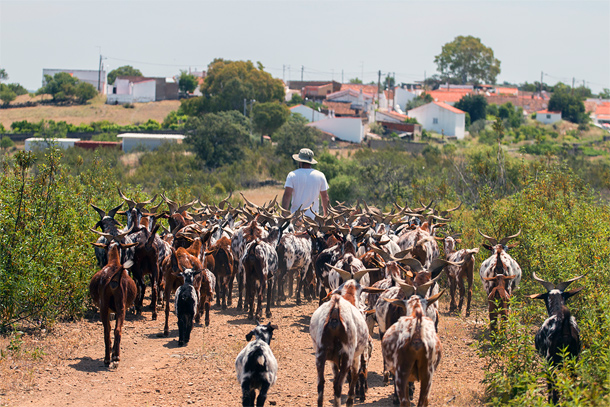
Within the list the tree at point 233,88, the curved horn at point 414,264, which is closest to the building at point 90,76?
the tree at point 233,88

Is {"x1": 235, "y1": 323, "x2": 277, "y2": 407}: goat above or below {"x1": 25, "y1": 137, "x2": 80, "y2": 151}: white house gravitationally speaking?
below

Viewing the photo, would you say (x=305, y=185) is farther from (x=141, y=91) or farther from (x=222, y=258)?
(x=141, y=91)

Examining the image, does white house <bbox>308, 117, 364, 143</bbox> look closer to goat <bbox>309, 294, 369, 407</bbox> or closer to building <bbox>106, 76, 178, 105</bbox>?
building <bbox>106, 76, 178, 105</bbox>

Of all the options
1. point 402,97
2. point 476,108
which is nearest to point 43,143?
point 476,108

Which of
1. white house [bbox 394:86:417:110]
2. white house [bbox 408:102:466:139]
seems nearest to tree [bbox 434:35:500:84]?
white house [bbox 394:86:417:110]

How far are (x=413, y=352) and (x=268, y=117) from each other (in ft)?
171

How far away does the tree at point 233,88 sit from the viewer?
6378 centimetres

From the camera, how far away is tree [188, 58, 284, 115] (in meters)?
63.8

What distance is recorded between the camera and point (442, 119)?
75.5 metres

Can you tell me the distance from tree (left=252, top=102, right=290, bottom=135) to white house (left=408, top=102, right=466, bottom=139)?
2066 centimetres

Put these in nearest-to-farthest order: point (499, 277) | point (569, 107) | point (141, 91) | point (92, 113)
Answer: point (499, 277), point (92, 113), point (569, 107), point (141, 91)

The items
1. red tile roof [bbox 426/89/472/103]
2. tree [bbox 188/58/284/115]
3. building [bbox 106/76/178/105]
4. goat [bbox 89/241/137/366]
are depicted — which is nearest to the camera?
goat [bbox 89/241/137/366]

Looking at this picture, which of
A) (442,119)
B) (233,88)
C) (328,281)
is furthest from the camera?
(442,119)

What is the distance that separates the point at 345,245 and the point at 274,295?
13.0 ft
